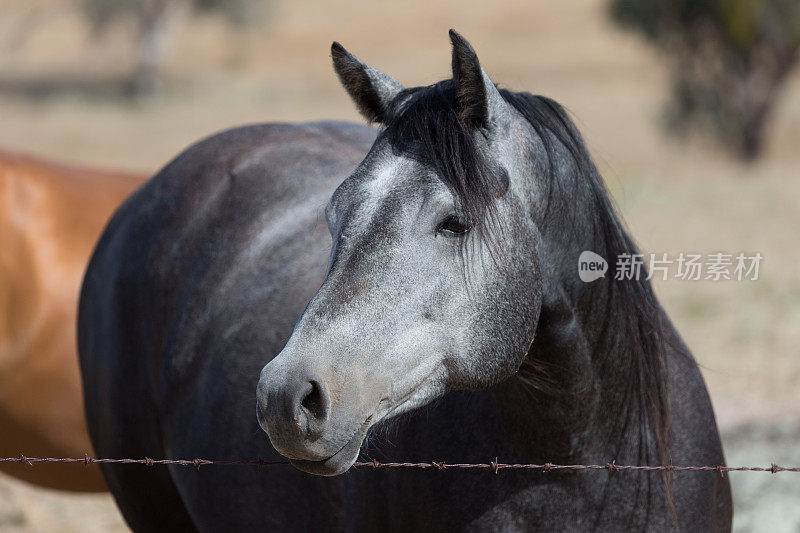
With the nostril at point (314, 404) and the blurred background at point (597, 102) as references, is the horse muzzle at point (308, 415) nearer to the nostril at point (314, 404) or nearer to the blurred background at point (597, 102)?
the nostril at point (314, 404)

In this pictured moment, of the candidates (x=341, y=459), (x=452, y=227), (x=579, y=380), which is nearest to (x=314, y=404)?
(x=341, y=459)

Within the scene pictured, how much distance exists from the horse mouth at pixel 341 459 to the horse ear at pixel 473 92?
0.65 metres

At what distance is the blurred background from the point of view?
6074 mm

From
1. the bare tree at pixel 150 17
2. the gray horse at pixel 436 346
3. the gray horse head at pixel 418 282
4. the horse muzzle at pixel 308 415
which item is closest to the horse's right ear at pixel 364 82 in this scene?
the gray horse at pixel 436 346

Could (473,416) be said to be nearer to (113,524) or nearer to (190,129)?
(113,524)

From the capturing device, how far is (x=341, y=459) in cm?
178

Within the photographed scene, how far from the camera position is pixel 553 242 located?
2010mm

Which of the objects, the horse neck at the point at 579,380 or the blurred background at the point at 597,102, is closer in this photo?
the horse neck at the point at 579,380

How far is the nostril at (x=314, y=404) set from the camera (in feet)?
5.59

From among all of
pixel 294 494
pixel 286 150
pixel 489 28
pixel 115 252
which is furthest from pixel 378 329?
pixel 489 28

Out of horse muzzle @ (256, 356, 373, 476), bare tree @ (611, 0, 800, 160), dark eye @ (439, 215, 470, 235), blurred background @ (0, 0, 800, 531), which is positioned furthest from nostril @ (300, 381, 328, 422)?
bare tree @ (611, 0, 800, 160)

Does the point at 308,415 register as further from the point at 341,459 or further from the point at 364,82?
the point at 364,82

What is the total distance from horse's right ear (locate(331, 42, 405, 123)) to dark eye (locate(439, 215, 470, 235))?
33cm

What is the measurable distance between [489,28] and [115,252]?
39.2m
